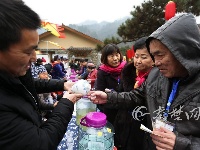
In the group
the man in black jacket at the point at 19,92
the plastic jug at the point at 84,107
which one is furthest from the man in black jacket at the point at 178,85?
the plastic jug at the point at 84,107

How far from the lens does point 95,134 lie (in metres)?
1.71

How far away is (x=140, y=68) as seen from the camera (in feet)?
7.57

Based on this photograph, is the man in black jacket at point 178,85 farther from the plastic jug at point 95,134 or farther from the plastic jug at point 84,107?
the plastic jug at point 84,107

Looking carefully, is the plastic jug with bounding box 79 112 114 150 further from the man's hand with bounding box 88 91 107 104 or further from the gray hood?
the gray hood

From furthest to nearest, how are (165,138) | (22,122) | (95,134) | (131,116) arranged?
(131,116)
(95,134)
(165,138)
(22,122)

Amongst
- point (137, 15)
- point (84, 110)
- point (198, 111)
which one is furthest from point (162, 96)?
point (137, 15)

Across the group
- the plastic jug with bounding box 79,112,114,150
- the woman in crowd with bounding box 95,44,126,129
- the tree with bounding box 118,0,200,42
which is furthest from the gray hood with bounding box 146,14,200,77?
the tree with bounding box 118,0,200,42

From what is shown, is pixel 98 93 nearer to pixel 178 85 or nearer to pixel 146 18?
pixel 178 85

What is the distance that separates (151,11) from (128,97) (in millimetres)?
10290

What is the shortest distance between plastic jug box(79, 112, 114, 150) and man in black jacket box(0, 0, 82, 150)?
46cm

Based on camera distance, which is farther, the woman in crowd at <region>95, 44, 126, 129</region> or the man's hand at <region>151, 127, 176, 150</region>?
the woman in crowd at <region>95, 44, 126, 129</region>

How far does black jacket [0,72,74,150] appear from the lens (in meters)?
0.90

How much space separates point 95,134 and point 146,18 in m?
10.7

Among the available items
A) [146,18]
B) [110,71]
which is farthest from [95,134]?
[146,18]
